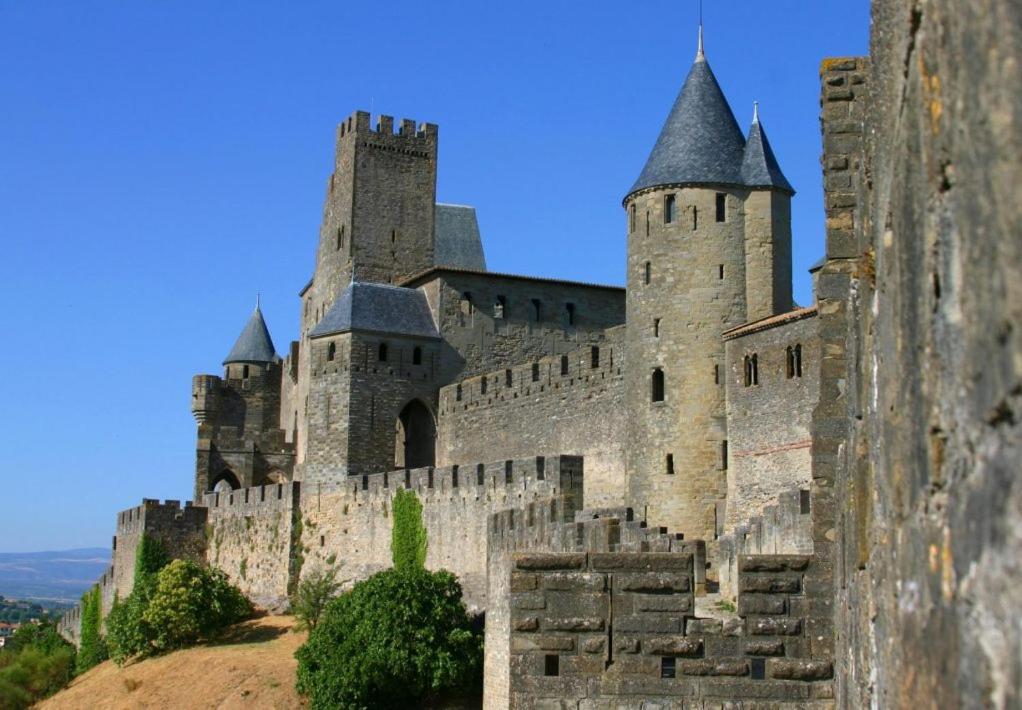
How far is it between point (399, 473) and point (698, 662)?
3099 cm

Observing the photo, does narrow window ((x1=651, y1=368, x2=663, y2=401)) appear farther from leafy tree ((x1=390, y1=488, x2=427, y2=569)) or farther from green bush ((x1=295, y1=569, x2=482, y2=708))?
leafy tree ((x1=390, y1=488, x2=427, y2=569))

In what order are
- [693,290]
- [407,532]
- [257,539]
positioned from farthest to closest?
[257,539] → [407,532] → [693,290]

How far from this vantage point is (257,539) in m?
46.4

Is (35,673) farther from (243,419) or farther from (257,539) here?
(243,419)

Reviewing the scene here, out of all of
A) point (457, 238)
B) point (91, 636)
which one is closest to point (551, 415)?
point (457, 238)

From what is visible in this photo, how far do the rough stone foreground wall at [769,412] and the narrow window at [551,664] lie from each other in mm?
19680

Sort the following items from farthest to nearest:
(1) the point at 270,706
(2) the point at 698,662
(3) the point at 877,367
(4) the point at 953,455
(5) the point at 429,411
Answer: (5) the point at 429,411 < (1) the point at 270,706 < (2) the point at 698,662 < (3) the point at 877,367 < (4) the point at 953,455

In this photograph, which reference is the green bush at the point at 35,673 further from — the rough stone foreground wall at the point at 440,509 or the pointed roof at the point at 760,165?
the pointed roof at the point at 760,165

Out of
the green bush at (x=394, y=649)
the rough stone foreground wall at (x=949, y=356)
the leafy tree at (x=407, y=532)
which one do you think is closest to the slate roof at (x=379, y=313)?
the leafy tree at (x=407, y=532)

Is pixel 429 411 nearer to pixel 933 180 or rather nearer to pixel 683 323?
pixel 683 323

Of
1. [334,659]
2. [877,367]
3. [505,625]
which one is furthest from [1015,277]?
[334,659]

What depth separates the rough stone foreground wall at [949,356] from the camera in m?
2.09

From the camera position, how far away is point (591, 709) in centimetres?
824

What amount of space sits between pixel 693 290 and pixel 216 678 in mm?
15474
